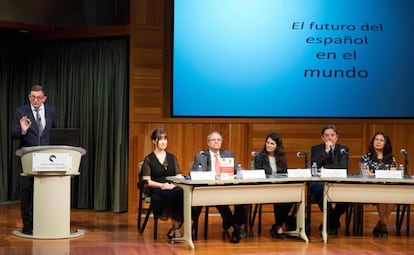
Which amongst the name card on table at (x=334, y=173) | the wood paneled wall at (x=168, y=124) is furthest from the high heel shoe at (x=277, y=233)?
the wood paneled wall at (x=168, y=124)

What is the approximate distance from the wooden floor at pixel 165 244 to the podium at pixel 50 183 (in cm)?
15

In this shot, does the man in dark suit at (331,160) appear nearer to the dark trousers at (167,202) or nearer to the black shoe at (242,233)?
the black shoe at (242,233)

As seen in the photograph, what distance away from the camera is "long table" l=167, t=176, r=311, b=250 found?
A: 7035 millimetres

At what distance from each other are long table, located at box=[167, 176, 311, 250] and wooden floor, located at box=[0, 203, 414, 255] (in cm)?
22

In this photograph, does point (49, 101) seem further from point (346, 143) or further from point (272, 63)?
point (346, 143)

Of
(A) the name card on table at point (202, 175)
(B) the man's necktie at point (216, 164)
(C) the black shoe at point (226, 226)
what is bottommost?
(C) the black shoe at point (226, 226)

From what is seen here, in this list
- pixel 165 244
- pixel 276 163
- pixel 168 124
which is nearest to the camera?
pixel 165 244

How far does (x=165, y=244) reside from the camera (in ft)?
24.0

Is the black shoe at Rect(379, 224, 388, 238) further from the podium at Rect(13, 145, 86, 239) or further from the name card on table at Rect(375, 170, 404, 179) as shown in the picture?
the podium at Rect(13, 145, 86, 239)

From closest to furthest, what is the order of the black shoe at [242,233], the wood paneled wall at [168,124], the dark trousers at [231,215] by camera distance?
the black shoe at [242,233] → the dark trousers at [231,215] → the wood paneled wall at [168,124]

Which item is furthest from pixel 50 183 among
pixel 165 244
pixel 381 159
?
pixel 381 159

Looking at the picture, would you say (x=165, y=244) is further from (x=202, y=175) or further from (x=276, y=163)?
(x=276, y=163)

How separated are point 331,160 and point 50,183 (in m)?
2.88

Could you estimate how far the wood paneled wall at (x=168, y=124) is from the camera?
364 inches
